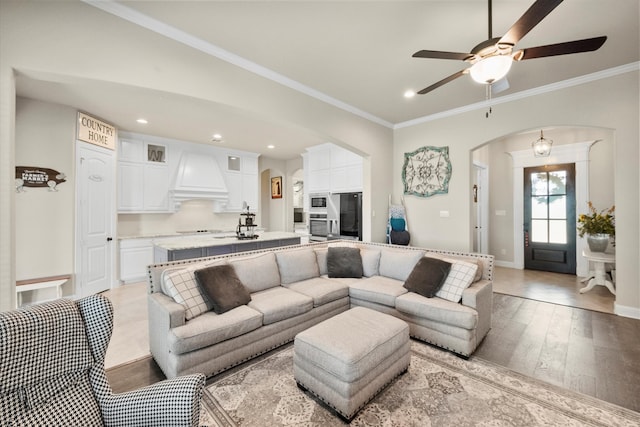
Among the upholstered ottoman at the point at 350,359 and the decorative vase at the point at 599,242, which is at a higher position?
the decorative vase at the point at 599,242

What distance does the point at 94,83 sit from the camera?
2184mm

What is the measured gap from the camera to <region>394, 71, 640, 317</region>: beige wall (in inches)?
123

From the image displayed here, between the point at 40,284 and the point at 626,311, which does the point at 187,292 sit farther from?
the point at 626,311

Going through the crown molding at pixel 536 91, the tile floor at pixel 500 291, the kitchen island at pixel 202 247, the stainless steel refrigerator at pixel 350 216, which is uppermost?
the crown molding at pixel 536 91

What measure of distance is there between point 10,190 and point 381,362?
2.81 meters

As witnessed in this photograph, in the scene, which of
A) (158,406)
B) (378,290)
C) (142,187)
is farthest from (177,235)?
(158,406)

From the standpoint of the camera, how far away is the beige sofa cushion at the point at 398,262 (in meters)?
3.20

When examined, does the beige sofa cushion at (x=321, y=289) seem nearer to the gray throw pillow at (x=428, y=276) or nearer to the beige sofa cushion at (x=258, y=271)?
the beige sofa cushion at (x=258, y=271)

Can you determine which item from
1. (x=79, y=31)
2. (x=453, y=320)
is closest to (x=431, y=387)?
(x=453, y=320)

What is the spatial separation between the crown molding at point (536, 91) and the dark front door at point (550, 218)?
2.33 metres

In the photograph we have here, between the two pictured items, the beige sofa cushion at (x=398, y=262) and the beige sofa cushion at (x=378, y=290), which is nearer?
the beige sofa cushion at (x=378, y=290)

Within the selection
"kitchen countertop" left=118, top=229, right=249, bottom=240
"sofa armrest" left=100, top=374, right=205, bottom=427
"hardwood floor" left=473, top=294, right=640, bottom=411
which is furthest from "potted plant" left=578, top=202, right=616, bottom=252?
"kitchen countertop" left=118, top=229, right=249, bottom=240

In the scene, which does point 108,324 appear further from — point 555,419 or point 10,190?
point 555,419

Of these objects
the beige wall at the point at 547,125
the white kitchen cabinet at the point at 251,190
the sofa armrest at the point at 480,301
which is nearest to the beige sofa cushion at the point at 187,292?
the sofa armrest at the point at 480,301
